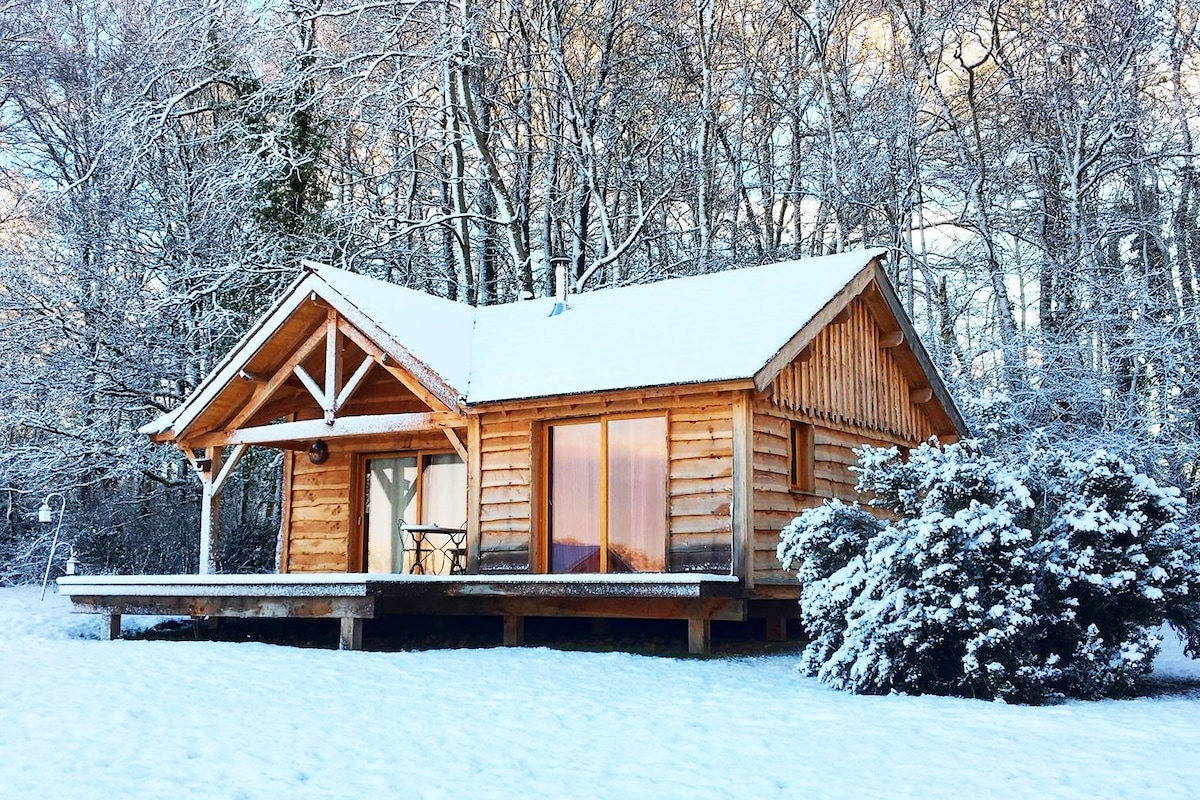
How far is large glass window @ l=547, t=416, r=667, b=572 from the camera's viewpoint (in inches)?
538

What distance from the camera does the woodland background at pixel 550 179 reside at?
72.2 feet

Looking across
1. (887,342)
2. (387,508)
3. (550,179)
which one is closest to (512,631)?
(387,508)

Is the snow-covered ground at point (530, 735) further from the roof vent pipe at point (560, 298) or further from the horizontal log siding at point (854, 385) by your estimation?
the roof vent pipe at point (560, 298)

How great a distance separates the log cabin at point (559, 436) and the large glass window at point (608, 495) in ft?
0.08

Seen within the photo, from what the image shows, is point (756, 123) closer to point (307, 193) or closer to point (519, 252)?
point (519, 252)

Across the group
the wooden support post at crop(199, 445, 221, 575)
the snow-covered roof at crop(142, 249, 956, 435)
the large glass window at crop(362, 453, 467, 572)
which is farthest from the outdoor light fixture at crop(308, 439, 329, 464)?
the snow-covered roof at crop(142, 249, 956, 435)

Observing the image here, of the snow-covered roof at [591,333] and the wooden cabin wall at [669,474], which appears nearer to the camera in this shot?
the wooden cabin wall at [669,474]

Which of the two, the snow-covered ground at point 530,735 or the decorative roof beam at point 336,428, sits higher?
the decorative roof beam at point 336,428

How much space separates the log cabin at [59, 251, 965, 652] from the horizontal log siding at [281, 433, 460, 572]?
0.13 ft

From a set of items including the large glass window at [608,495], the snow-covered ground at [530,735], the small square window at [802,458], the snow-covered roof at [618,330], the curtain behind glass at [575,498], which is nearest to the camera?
the snow-covered ground at [530,735]

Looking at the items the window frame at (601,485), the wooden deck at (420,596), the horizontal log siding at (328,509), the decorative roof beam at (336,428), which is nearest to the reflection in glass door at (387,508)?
the horizontal log siding at (328,509)

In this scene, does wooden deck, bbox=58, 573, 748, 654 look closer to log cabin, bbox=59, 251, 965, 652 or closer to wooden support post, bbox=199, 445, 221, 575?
log cabin, bbox=59, 251, 965, 652

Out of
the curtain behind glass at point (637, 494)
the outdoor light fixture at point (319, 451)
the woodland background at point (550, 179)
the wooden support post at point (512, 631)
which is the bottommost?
the wooden support post at point (512, 631)

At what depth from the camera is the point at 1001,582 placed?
1002 cm
